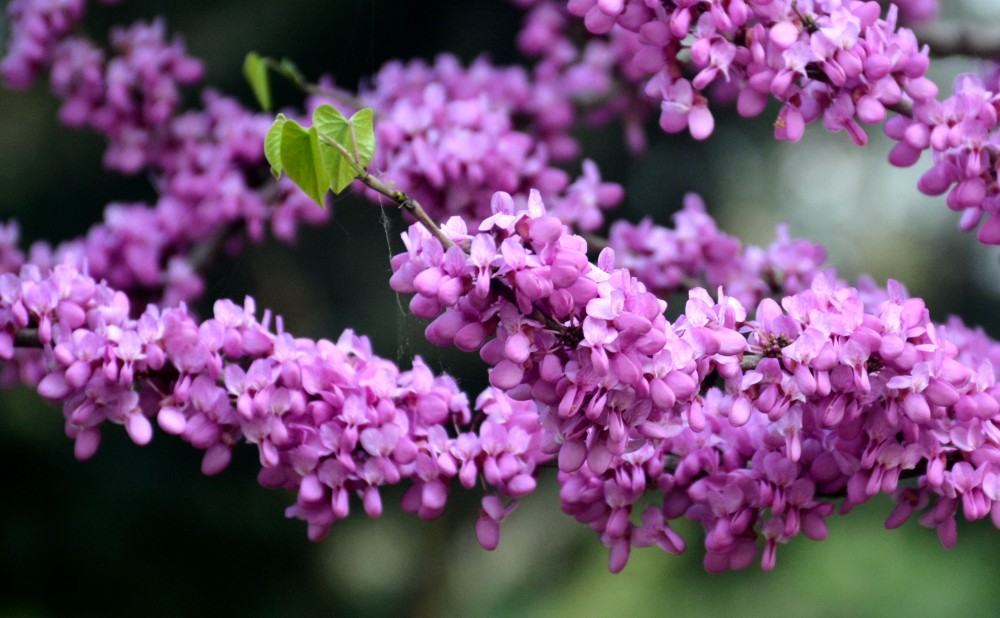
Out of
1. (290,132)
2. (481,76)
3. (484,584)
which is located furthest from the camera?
(484,584)

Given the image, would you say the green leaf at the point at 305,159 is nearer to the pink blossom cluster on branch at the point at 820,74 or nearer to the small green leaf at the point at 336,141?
the small green leaf at the point at 336,141

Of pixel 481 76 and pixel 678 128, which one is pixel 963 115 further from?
pixel 481 76

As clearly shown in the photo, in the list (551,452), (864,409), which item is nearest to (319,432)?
(551,452)

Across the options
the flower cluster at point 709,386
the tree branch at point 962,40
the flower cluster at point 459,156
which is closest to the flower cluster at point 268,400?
the flower cluster at point 709,386

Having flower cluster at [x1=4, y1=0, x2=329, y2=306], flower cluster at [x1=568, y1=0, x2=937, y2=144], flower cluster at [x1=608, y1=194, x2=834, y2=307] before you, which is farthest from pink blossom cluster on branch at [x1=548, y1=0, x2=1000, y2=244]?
flower cluster at [x1=4, y1=0, x2=329, y2=306]

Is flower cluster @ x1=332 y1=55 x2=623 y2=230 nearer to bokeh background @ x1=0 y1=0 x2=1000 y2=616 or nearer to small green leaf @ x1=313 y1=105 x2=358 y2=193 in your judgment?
small green leaf @ x1=313 y1=105 x2=358 y2=193

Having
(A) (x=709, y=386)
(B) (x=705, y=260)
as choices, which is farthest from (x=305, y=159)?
(B) (x=705, y=260)
